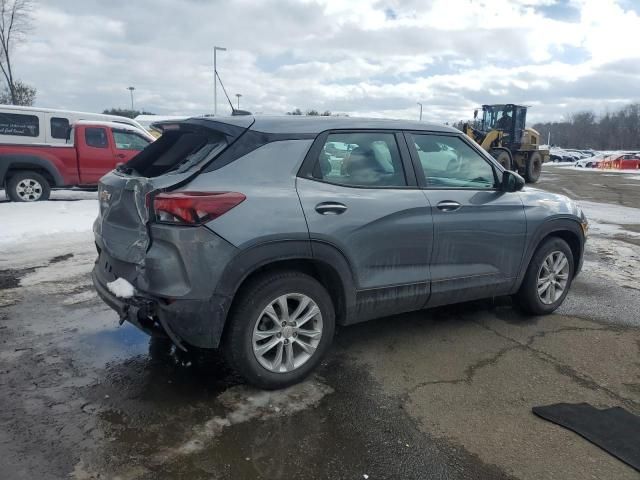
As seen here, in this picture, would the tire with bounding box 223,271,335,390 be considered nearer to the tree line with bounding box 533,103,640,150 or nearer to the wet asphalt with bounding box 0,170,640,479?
the wet asphalt with bounding box 0,170,640,479

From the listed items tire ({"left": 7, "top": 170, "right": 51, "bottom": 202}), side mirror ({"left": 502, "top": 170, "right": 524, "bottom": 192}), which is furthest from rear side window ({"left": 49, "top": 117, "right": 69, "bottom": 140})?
side mirror ({"left": 502, "top": 170, "right": 524, "bottom": 192})

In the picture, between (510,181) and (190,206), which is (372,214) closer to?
(190,206)

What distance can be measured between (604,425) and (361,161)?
2253 mm

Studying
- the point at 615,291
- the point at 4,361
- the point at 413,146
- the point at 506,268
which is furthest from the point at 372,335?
the point at 615,291

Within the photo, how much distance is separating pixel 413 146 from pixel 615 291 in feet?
11.4

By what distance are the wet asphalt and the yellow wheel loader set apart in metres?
19.4

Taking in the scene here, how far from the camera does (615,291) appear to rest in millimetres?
5777

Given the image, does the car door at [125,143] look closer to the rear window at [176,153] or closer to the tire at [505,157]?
the rear window at [176,153]

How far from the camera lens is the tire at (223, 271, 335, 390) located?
123 inches

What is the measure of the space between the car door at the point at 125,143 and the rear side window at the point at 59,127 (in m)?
1.06

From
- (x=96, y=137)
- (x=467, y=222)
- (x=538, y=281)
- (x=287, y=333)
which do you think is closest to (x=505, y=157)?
(x=96, y=137)

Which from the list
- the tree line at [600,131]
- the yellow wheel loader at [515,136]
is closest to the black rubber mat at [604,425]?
the yellow wheel loader at [515,136]

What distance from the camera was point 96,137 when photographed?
38.5 ft

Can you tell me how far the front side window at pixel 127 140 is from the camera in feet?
39.4
